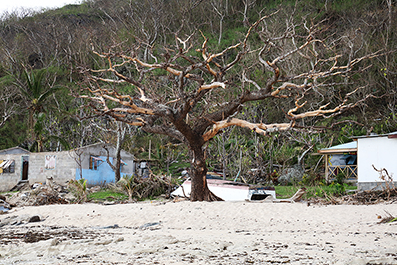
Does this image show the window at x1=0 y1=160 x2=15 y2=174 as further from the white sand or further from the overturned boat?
the white sand

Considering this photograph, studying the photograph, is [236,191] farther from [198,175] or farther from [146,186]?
[146,186]

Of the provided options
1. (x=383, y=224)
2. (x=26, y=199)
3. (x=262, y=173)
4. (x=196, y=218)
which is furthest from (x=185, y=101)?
(x=262, y=173)

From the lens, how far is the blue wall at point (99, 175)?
20.9 metres

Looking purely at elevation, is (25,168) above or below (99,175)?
above

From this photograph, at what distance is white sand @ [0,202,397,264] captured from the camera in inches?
172

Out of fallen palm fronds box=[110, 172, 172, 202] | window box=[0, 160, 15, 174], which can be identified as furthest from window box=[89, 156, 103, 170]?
fallen palm fronds box=[110, 172, 172, 202]

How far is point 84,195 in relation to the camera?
13594 millimetres

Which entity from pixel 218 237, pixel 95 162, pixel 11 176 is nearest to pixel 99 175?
pixel 95 162

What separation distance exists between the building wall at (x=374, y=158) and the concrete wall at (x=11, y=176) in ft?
58.6

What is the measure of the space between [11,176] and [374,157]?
62.3 feet

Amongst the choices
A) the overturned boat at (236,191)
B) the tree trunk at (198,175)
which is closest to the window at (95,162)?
the overturned boat at (236,191)

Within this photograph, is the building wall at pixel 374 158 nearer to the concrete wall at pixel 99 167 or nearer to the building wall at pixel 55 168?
the concrete wall at pixel 99 167

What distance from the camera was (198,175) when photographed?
1111 cm

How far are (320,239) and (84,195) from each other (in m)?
9.91
